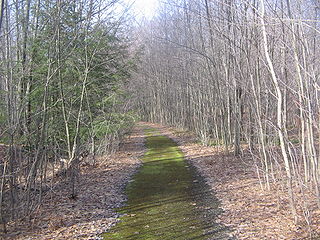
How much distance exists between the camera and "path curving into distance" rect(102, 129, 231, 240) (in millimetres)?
4832

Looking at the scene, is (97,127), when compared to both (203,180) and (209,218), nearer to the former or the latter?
(203,180)

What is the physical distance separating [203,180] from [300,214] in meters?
3.68

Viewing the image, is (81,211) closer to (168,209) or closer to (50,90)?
(168,209)

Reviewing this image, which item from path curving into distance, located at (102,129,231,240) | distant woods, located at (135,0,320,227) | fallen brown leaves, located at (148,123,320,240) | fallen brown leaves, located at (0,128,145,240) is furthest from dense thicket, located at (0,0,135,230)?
fallen brown leaves, located at (148,123,320,240)

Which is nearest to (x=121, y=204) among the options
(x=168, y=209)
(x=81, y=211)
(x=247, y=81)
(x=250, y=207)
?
(x=81, y=211)

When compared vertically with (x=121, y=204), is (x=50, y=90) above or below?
above

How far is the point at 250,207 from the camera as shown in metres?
5.72

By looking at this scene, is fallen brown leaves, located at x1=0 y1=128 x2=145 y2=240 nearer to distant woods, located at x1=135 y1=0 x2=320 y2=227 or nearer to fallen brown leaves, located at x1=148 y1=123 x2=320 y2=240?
fallen brown leaves, located at x1=148 y1=123 x2=320 y2=240

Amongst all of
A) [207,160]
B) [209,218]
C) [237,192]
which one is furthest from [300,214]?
[207,160]

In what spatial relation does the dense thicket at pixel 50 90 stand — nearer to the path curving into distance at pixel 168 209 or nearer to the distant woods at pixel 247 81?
the path curving into distance at pixel 168 209

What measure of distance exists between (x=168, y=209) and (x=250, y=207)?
4.93 feet

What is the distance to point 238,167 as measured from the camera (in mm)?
9680

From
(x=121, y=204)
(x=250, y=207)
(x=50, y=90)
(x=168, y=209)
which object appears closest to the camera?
(x=250, y=207)

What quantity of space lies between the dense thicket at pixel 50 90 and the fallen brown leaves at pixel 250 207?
3234mm
